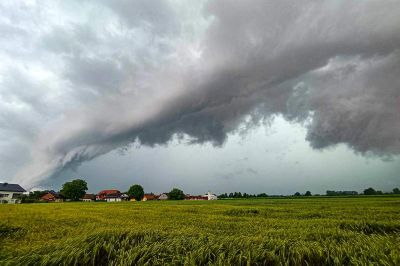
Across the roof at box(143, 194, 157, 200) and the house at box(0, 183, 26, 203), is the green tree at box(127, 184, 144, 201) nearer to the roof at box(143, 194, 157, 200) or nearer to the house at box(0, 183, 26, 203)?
the roof at box(143, 194, 157, 200)

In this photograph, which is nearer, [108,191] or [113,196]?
[113,196]

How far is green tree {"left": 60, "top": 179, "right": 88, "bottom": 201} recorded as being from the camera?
12488cm

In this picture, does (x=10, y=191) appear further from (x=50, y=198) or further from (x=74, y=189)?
(x=50, y=198)

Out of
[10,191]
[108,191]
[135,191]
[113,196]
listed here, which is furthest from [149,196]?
[10,191]

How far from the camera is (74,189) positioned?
125688mm

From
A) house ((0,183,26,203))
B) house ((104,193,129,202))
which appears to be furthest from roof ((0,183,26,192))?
house ((104,193,129,202))

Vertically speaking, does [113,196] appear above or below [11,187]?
below

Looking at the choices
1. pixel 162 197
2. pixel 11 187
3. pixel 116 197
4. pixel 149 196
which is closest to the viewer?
pixel 11 187

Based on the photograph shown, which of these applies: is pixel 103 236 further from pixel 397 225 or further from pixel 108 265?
pixel 397 225

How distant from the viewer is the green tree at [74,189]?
12488 centimetres

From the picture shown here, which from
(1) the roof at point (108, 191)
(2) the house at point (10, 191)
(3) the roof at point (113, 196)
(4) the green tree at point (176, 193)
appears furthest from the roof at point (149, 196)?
→ (2) the house at point (10, 191)

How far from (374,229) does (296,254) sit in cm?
1211

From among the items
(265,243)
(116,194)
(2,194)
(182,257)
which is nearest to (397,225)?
(265,243)

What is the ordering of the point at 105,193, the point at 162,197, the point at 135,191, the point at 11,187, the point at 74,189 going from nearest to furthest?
the point at 11,187, the point at 74,189, the point at 135,191, the point at 105,193, the point at 162,197
